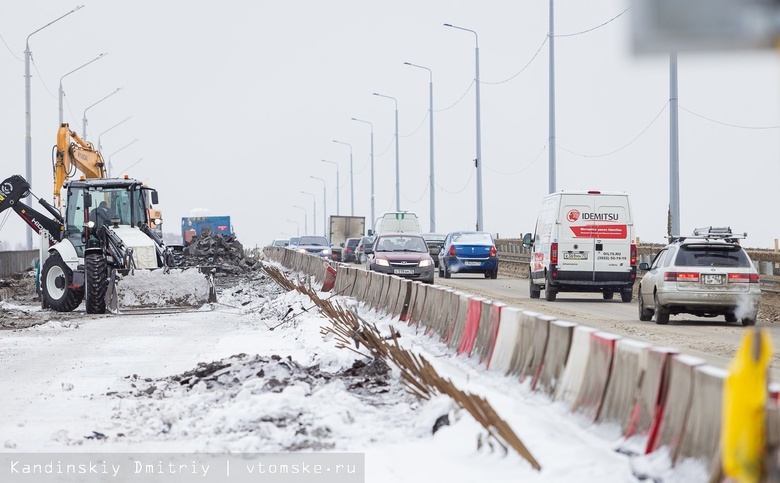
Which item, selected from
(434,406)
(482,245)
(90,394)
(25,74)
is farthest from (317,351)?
(25,74)

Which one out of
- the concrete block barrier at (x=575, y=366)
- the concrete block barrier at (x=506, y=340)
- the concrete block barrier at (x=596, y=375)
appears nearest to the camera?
the concrete block barrier at (x=596, y=375)

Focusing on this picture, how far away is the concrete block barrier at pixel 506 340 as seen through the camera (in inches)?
504

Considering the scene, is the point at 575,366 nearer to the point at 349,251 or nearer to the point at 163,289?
the point at 163,289

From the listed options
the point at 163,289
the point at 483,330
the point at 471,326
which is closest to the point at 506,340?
the point at 483,330

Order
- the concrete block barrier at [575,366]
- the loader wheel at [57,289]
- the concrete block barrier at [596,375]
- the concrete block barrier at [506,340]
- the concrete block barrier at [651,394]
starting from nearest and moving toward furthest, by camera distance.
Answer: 1. the concrete block barrier at [651,394]
2. the concrete block barrier at [596,375]
3. the concrete block barrier at [575,366]
4. the concrete block barrier at [506,340]
5. the loader wheel at [57,289]

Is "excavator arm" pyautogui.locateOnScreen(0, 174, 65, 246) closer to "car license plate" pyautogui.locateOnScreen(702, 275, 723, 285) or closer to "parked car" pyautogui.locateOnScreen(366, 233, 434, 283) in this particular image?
"parked car" pyautogui.locateOnScreen(366, 233, 434, 283)

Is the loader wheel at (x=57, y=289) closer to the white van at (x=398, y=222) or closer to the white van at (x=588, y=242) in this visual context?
the white van at (x=588, y=242)

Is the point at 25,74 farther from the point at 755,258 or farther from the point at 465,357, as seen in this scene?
the point at 465,357

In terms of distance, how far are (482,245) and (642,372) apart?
35.8 m

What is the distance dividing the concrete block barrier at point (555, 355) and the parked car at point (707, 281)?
36.7 ft

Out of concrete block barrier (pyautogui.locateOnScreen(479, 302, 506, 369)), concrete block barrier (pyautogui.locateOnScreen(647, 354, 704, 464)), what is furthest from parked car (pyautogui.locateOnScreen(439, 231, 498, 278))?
concrete block barrier (pyautogui.locateOnScreen(647, 354, 704, 464))

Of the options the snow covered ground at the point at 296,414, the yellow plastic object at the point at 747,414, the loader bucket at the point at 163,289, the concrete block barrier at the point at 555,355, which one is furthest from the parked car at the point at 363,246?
the yellow plastic object at the point at 747,414

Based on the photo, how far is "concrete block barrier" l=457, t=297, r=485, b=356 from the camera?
14844 millimetres

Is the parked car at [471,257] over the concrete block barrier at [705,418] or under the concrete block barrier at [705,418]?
under
